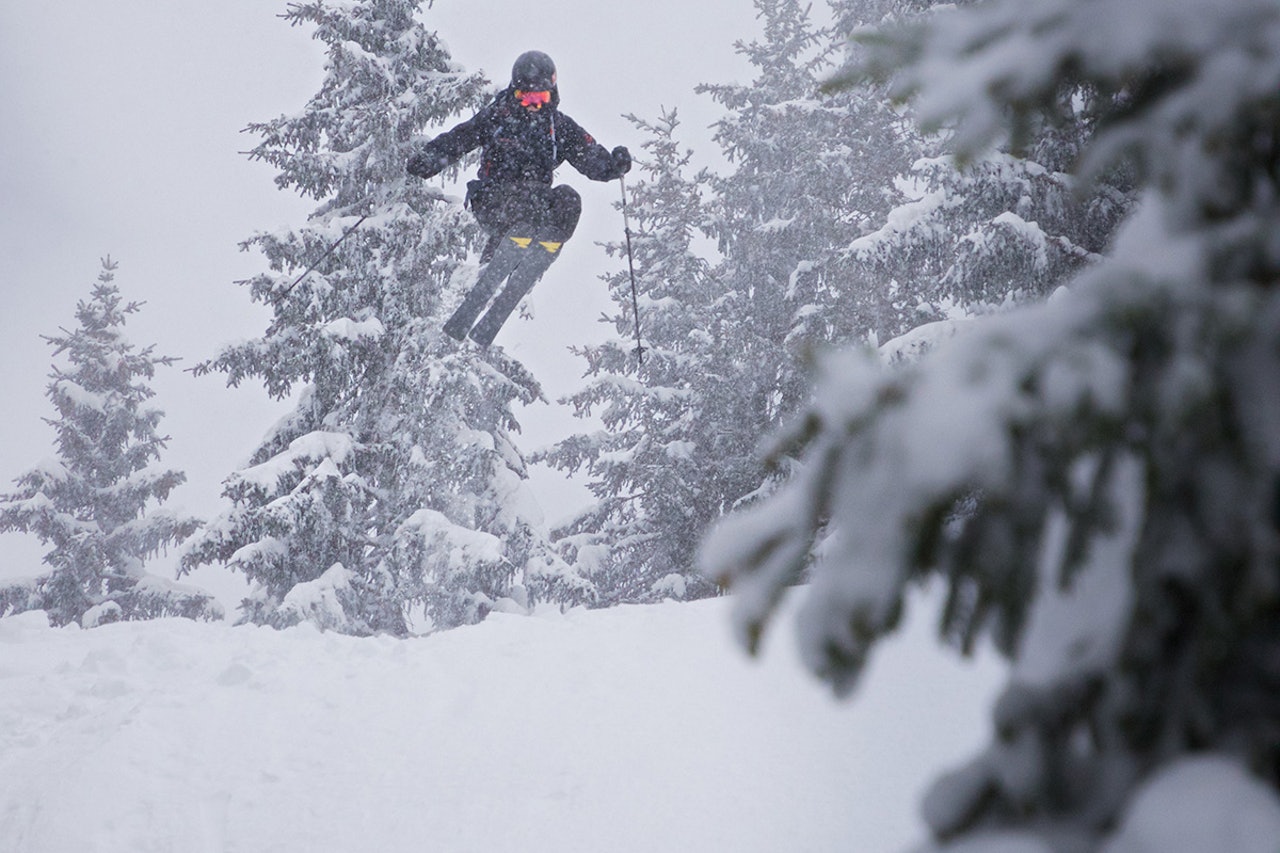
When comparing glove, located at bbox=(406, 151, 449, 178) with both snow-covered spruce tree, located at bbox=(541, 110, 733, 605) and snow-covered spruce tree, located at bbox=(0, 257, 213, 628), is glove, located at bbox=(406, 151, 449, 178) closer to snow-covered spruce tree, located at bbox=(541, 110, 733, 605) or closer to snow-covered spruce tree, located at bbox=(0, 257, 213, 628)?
snow-covered spruce tree, located at bbox=(541, 110, 733, 605)

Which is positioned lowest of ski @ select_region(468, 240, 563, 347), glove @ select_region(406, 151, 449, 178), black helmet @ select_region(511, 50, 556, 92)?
ski @ select_region(468, 240, 563, 347)

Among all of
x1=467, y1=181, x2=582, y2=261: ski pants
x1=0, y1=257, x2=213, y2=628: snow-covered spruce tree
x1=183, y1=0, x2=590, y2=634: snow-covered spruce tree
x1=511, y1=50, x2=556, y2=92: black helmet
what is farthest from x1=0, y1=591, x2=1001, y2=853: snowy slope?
x1=0, y1=257, x2=213, y2=628: snow-covered spruce tree

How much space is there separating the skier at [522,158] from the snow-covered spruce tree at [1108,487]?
24.6ft

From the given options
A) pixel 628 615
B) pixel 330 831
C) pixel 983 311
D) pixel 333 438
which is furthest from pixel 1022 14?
pixel 333 438

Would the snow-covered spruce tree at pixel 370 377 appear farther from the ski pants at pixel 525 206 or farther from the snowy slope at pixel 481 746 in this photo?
the ski pants at pixel 525 206

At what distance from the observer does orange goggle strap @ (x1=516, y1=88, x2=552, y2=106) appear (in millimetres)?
8328

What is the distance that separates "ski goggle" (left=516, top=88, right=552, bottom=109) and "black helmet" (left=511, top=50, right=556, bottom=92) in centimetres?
4

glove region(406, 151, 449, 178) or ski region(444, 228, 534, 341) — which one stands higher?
glove region(406, 151, 449, 178)

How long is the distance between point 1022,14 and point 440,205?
546 inches

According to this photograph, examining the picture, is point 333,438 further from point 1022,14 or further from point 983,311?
point 1022,14

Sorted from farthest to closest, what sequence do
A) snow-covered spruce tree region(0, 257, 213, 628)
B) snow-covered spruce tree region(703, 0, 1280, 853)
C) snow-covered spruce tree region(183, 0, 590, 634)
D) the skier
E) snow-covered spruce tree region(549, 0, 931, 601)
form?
snow-covered spruce tree region(0, 257, 213, 628) < snow-covered spruce tree region(549, 0, 931, 601) < snow-covered spruce tree region(183, 0, 590, 634) < the skier < snow-covered spruce tree region(703, 0, 1280, 853)

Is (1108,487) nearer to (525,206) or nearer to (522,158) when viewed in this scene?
(525,206)

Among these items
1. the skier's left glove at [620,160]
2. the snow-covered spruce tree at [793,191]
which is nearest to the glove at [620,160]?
the skier's left glove at [620,160]

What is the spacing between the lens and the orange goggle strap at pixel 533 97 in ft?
27.3
